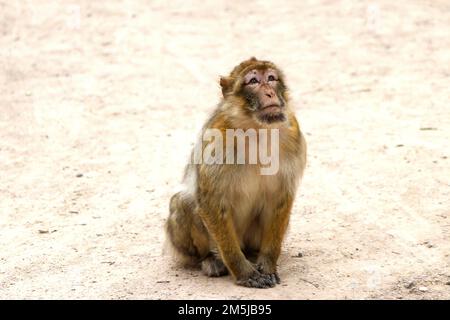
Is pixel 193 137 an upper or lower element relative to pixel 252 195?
upper

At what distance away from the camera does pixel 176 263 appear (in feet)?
20.3

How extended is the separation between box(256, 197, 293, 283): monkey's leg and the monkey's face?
71 centimetres

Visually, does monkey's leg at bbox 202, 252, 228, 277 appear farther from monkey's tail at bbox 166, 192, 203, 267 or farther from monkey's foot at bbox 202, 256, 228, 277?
monkey's tail at bbox 166, 192, 203, 267

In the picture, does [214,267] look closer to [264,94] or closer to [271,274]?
[271,274]

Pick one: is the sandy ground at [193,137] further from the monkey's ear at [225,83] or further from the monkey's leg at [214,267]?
the monkey's ear at [225,83]

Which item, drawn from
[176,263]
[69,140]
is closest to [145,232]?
[176,263]

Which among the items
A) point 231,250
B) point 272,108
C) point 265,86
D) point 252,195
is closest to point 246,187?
point 252,195

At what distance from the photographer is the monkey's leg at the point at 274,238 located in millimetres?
5750

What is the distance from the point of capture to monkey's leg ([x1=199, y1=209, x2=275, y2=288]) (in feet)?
18.4

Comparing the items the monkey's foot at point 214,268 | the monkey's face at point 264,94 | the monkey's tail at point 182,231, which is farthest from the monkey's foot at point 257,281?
the monkey's face at point 264,94

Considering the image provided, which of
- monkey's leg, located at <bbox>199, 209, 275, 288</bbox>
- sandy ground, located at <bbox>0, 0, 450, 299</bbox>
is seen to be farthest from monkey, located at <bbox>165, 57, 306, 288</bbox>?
sandy ground, located at <bbox>0, 0, 450, 299</bbox>

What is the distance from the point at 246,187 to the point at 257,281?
26.5 inches

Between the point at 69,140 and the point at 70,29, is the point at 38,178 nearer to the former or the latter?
the point at 69,140

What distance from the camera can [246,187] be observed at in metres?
5.62
